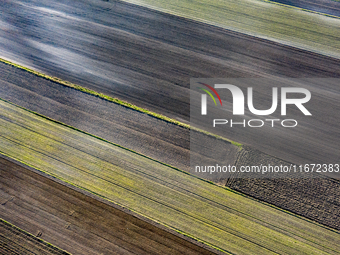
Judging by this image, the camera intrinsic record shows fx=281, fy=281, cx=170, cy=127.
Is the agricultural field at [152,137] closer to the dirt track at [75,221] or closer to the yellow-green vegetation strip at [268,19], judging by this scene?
the dirt track at [75,221]

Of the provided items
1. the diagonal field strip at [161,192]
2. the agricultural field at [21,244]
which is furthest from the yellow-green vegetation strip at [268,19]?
the agricultural field at [21,244]

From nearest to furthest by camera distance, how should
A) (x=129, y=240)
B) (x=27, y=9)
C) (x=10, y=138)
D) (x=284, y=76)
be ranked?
(x=129, y=240)
(x=10, y=138)
(x=284, y=76)
(x=27, y=9)

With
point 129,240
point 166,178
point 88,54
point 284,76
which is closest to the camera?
point 129,240

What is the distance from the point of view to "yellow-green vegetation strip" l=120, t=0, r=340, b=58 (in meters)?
23.6

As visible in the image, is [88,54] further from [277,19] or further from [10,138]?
[277,19]

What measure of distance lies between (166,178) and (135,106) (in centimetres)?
601

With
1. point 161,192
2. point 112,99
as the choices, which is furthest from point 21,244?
point 112,99

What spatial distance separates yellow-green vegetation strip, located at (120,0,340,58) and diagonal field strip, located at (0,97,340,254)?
14174 mm

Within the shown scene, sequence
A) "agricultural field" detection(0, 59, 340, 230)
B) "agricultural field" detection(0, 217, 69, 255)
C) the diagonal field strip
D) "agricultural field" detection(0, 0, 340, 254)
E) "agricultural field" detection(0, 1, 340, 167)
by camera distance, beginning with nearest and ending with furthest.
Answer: the diagonal field strip
"agricultural field" detection(0, 217, 69, 255)
"agricultural field" detection(0, 0, 340, 254)
"agricultural field" detection(0, 59, 340, 230)
"agricultural field" detection(0, 1, 340, 167)

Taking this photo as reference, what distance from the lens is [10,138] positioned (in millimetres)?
19828

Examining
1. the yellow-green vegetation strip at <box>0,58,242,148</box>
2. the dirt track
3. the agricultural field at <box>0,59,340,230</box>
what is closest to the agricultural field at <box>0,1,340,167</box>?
the yellow-green vegetation strip at <box>0,58,242,148</box>

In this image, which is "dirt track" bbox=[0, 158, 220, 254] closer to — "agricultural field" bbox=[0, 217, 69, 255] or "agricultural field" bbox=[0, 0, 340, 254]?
"agricultural field" bbox=[0, 0, 340, 254]

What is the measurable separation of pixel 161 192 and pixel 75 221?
5456mm

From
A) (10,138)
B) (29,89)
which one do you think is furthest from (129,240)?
(29,89)
